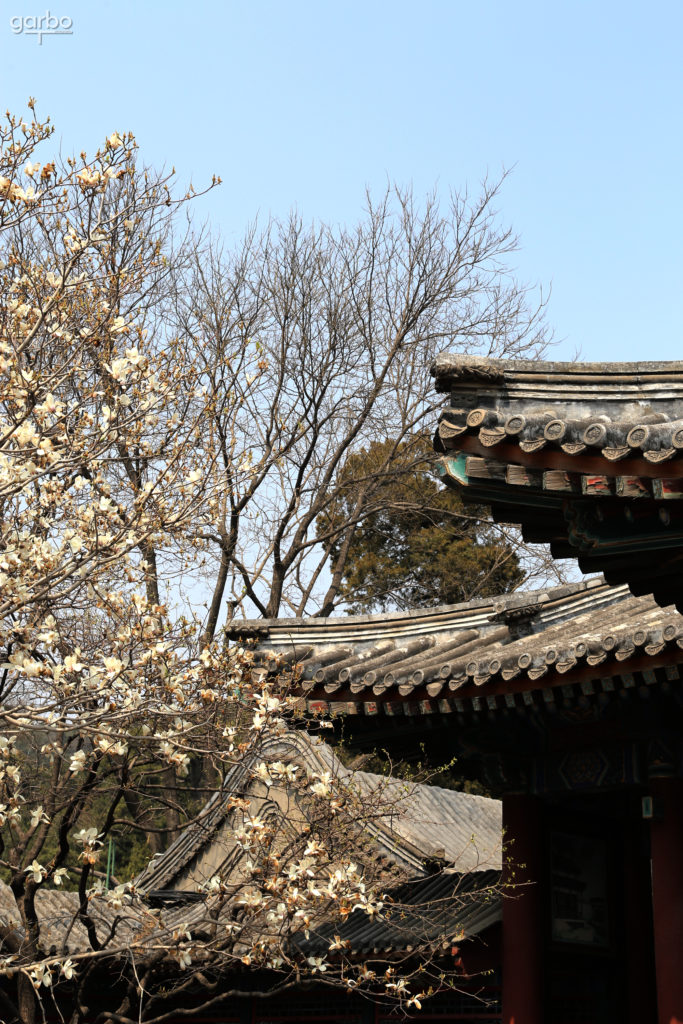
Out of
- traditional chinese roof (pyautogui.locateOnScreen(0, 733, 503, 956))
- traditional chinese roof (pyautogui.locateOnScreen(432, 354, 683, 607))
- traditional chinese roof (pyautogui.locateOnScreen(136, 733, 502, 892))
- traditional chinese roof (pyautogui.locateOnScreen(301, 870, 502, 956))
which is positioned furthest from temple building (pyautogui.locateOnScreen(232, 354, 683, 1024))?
traditional chinese roof (pyautogui.locateOnScreen(136, 733, 502, 892))

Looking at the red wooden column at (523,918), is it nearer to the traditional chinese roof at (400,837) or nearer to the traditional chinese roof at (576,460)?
the traditional chinese roof at (400,837)

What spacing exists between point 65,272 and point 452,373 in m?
2.91

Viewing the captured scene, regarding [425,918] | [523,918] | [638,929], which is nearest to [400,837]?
[638,929]

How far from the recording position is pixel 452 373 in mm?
4574

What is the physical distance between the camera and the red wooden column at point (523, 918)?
794 cm

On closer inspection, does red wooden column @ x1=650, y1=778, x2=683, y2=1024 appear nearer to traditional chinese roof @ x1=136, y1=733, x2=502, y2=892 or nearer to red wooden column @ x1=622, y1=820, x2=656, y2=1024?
red wooden column @ x1=622, y1=820, x2=656, y2=1024

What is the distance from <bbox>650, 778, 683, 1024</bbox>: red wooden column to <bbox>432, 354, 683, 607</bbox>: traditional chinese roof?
3462mm

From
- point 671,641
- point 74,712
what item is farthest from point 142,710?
point 671,641

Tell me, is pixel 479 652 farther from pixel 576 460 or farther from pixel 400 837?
pixel 400 837

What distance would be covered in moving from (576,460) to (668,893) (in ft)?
14.0

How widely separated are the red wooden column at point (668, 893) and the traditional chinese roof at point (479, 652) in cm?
108

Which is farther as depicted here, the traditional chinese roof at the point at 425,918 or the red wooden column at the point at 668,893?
the traditional chinese roof at the point at 425,918

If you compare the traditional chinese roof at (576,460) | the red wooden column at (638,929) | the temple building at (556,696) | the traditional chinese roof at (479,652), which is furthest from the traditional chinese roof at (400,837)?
the traditional chinese roof at (576,460)

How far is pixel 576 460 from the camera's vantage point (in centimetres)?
417
